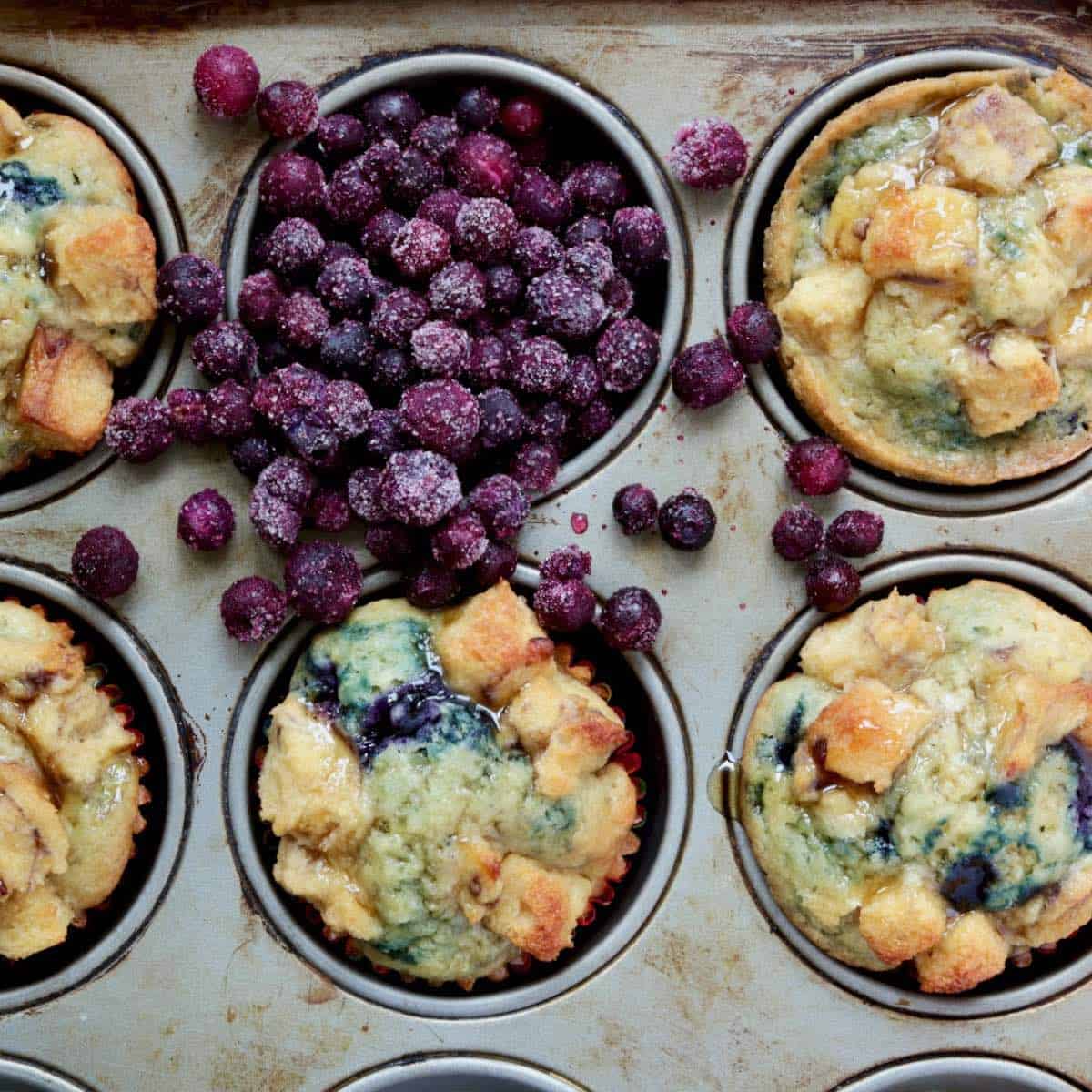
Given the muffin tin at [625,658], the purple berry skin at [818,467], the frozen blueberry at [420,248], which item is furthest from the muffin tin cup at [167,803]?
the purple berry skin at [818,467]

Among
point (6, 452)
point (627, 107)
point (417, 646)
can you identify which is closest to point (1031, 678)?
point (417, 646)

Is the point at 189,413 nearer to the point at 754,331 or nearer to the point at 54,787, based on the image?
the point at 54,787

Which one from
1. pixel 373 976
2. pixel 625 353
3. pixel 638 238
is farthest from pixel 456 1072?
pixel 638 238

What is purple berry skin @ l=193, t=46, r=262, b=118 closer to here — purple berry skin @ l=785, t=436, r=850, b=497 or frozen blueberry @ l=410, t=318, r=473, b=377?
frozen blueberry @ l=410, t=318, r=473, b=377

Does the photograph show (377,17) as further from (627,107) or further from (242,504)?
(242,504)

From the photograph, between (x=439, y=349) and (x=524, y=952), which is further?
(x=524, y=952)

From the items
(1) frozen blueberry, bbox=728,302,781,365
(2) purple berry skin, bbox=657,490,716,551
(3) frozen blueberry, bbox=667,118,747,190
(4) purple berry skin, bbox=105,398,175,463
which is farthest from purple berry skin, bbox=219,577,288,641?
(3) frozen blueberry, bbox=667,118,747,190

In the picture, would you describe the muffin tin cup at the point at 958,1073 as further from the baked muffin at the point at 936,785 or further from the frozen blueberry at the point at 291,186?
the frozen blueberry at the point at 291,186
